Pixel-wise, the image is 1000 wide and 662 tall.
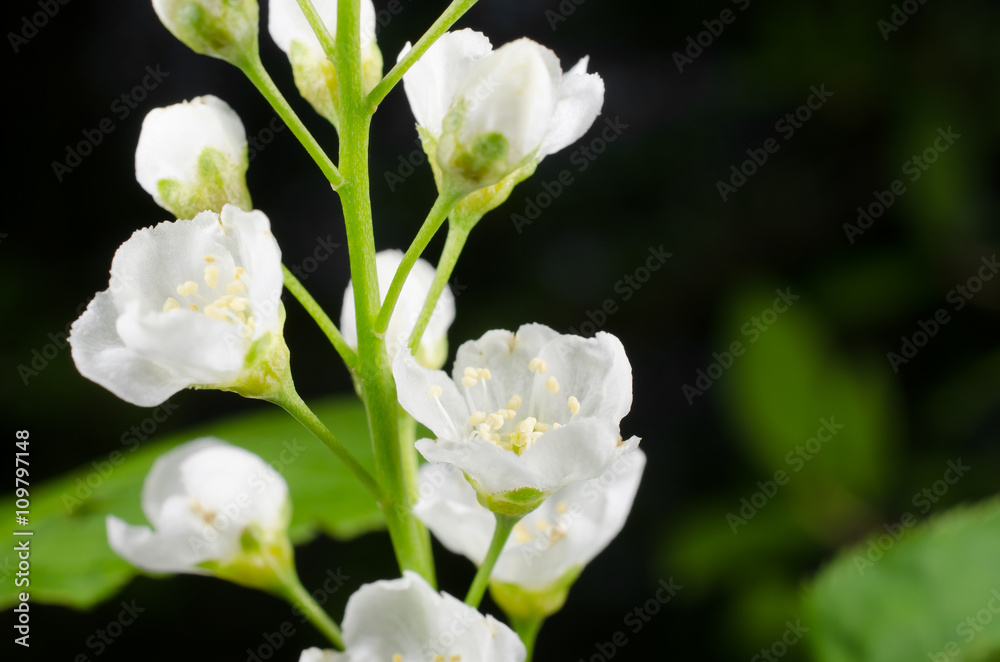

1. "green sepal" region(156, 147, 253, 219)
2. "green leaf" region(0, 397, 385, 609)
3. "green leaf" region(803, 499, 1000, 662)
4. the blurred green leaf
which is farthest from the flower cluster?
the blurred green leaf

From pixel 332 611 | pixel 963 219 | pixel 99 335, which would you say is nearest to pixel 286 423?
pixel 332 611

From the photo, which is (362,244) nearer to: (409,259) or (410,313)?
(409,259)

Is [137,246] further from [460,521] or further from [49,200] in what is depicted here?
[49,200]

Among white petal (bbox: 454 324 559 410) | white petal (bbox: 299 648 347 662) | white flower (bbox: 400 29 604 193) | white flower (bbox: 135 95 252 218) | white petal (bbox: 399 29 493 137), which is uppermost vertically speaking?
white flower (bbox: 135 95 252 218)

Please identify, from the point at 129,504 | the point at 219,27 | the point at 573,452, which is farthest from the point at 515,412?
the point at 129,504

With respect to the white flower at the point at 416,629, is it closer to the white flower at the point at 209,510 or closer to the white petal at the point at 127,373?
the white flower at the point at 209,510

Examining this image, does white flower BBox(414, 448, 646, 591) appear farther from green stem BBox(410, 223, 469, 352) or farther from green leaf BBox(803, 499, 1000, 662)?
green leaf BBox(803, 499, 1000, 662)

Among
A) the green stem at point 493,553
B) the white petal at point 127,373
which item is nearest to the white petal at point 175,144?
the white petal at point 127,373
